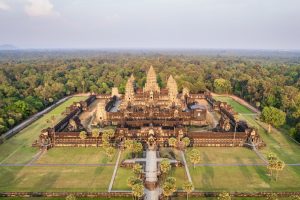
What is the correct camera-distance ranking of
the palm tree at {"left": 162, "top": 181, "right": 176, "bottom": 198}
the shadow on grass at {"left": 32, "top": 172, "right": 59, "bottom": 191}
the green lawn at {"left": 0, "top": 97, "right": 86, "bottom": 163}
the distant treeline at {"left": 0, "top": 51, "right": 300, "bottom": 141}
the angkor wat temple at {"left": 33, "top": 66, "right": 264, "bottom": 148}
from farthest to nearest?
the distant treeline at {"left": 0, "top": 51, "right": 300, "bottom": 141}
the angkor wat temple at {"left": 33, "top": 66, "right": 264, "bottom": 148}
the green lawn at {"left": 0, "top": 97, "right": 86, "bottom": 163}
the shadow on grass at {"left": 32, "top": 172, "right": 59, "bottom": 191}
the palm tree at {"left": 162, "top": 181, "right": 176, "bottom": 198}

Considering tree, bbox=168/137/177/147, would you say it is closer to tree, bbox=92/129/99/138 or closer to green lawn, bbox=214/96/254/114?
tree, bbox=92/129/99/138

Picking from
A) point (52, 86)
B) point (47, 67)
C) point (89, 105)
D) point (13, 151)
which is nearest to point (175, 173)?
point (13, 151)

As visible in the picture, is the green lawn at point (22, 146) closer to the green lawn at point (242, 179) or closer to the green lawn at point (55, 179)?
the green lawn at point (55, 179)

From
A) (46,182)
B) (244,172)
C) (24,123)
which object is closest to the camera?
(46,182)

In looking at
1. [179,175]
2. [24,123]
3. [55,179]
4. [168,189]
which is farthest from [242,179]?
[24,123]

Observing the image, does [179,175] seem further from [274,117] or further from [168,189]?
[274,117]

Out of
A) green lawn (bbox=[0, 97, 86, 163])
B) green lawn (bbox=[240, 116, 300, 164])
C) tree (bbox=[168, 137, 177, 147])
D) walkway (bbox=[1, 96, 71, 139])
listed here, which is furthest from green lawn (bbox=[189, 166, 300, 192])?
walkway (bbox=[1, 96, 71, 139])

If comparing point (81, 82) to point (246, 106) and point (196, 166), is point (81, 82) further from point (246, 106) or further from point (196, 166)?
point (196, 166)

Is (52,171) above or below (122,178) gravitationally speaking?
below
